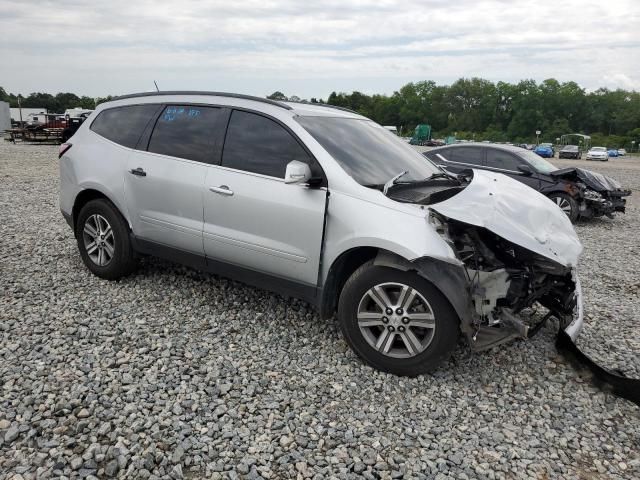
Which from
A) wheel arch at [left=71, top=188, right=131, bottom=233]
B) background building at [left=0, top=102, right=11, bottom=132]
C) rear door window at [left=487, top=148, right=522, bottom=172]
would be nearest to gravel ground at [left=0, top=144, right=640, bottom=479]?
wheel arch at [left=71, top=188, right=131, bottom=233]

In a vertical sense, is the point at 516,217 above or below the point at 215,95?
below

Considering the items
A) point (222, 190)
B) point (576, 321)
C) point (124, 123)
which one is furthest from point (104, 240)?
point (576, 321)

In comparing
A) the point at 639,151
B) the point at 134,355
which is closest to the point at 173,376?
the point at 134,355

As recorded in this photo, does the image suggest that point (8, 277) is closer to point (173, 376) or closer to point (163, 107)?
point (163, 107)

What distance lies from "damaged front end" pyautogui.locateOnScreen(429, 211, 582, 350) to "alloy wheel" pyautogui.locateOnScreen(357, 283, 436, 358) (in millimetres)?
296

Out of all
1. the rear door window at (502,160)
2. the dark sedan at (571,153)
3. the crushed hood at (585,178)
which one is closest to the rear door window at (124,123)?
the rear door window at (502,160)

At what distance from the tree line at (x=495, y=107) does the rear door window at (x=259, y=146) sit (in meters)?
96.9

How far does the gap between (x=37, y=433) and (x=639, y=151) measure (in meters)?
83.3

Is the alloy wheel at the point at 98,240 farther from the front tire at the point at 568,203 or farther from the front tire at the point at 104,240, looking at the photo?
the front tire at the point at 568,203

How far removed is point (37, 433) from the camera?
109 inches

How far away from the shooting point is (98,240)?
4988 millimetres

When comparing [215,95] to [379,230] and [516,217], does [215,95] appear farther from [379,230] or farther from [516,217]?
[516,217]

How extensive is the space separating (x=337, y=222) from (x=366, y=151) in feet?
2.72

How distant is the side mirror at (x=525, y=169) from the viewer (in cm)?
1030
